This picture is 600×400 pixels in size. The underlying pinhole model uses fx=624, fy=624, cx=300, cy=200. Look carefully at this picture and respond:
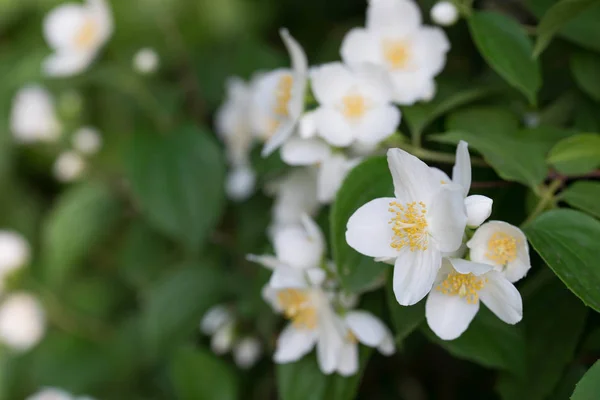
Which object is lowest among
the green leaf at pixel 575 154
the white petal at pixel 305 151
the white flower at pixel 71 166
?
the white flower at pixel 71 166

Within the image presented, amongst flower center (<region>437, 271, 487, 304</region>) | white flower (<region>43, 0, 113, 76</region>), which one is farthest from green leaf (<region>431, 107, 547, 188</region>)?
white flower (<region>43, 0, 113, 76</region>)

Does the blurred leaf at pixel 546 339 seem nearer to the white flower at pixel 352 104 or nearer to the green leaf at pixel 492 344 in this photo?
the green leaf at pixel 492 344

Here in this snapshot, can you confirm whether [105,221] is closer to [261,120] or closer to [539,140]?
[261,120]

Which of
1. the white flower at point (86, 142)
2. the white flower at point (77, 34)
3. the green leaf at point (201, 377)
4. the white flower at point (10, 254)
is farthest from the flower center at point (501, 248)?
the white flower at point (10, 254)

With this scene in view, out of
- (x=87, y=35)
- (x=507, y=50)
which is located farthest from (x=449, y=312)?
(x=87, y=35)

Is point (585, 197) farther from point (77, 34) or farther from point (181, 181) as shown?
point (77, 34)
